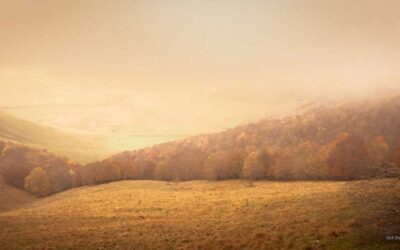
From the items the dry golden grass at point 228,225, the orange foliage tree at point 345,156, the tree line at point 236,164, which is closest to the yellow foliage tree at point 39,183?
the tree line at point 236,164

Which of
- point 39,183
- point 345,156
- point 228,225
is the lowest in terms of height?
point 228,225

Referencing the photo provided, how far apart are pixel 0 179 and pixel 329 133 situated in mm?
146402

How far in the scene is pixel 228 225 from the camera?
38125 millimetres

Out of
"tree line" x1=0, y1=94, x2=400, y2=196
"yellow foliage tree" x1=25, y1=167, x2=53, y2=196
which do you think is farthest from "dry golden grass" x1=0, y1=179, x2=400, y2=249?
"yellow foliage tree" x1=25, y1=167, x2=53, y2=196

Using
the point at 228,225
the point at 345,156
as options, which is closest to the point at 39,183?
the point at 345,156

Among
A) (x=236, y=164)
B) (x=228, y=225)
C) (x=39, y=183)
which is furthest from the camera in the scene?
(x=39, y=183)

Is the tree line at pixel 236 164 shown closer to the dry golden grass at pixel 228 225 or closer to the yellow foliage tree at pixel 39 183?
the yellow foliage tree at pixel 39 183

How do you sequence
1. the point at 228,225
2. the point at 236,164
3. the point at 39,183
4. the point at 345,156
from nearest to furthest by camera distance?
the point at 228,225, the point at 345,156, the point at 236,164, the point at 39,183

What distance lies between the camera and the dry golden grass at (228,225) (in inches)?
1078

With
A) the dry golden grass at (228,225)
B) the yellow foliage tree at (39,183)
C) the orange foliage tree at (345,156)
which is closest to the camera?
the dry golden grass at (228,225)

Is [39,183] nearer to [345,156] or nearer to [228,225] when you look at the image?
[345,156]

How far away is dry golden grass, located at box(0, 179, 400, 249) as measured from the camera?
2739 cm

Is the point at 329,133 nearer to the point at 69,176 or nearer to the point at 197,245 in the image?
the point at 69,176

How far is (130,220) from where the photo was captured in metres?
46.7
